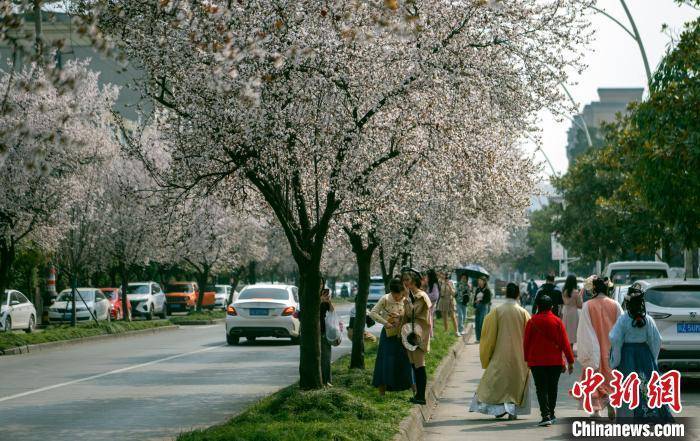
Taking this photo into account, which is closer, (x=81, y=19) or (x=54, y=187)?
(x=81, y=19)

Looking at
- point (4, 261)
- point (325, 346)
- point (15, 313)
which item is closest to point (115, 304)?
point (15, 313)

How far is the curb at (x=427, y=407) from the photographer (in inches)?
432

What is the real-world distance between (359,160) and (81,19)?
5691mm

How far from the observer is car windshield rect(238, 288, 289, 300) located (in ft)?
91.6

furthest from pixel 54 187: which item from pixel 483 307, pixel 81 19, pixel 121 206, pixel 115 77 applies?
pixel 115 77

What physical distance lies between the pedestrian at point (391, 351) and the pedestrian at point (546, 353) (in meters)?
2.02

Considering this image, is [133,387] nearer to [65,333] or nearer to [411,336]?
[411,336]

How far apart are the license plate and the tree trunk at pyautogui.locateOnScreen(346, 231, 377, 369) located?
4915 millimetres

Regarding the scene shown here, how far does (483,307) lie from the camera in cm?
2784

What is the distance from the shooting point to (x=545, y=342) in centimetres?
1220

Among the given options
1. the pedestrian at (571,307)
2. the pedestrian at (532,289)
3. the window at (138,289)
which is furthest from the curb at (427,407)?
the window at (138,289)

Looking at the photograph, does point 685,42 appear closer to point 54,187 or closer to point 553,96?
point 553,96

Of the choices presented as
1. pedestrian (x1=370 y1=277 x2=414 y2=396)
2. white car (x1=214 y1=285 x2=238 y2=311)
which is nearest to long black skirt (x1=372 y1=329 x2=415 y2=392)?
pedestrian (x1=370 y1=277 x2=414 y2=396)

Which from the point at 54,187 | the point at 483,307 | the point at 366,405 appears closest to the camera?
the point at 366,405
